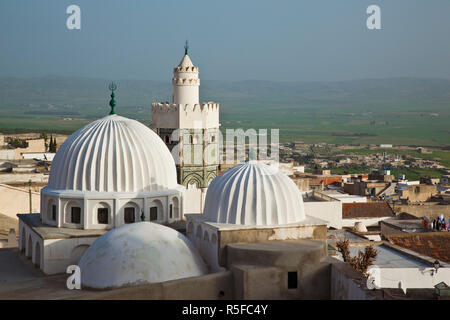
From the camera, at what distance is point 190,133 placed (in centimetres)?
2773

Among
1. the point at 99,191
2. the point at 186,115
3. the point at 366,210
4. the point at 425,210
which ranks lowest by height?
the point at 425,210

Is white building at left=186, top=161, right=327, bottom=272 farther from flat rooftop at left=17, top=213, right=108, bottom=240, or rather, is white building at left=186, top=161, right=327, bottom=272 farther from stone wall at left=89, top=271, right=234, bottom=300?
flat rooftop at left=17, top=213, right=108, bottom=240

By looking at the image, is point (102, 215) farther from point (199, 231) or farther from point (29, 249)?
point (199, 231)

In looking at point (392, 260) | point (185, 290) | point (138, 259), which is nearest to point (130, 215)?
point (138, 259)

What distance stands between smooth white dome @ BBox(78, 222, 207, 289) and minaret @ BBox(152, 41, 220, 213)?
32.6 ft

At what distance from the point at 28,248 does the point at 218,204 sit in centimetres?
606

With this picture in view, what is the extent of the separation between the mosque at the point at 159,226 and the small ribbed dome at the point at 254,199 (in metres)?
0.02

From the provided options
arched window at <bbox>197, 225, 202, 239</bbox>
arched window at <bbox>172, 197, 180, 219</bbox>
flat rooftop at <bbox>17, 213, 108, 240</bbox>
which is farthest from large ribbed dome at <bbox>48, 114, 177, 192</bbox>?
arched window at <bbox>197, 225, 202, 239</bbox>

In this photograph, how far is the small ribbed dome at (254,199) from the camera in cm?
1734

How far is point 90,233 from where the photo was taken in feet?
63.3

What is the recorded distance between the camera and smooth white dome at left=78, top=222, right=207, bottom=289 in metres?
16.2

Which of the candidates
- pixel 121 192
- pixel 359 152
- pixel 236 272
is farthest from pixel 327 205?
pixel 359 152

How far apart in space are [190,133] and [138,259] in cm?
1177
